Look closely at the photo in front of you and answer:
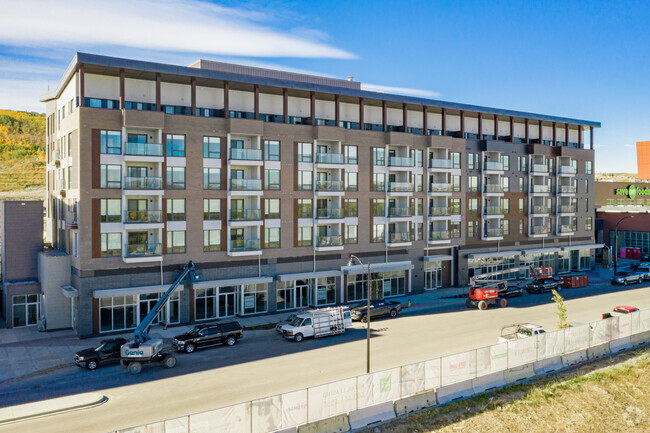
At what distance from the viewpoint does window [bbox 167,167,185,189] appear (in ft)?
134

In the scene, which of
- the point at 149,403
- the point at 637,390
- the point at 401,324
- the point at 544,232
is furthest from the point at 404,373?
the point at 544,232

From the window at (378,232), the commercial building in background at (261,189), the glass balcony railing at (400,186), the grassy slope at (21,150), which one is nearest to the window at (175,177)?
the commercial building in background at (261,189)

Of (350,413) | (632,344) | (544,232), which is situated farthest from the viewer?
(544,232)

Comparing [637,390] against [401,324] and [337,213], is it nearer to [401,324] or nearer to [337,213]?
[401,324]

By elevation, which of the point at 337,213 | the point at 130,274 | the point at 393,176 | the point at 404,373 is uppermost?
the point at 393,176

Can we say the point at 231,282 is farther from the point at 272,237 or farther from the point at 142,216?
the point at 142,216

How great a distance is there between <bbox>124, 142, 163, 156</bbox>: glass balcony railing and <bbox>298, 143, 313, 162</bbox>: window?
1257 centimetres

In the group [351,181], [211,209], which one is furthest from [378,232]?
[211,209]

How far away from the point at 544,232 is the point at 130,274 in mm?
50413

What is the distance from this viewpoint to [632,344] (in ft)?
116

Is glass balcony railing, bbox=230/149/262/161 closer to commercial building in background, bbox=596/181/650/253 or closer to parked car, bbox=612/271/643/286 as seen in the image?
parked car, bbox=612/271/643/286

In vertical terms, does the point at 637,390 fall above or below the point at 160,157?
below

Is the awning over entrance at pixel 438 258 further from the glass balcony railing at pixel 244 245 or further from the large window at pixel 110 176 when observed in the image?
the large window at pixel 110 176

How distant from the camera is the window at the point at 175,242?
40.9 m
